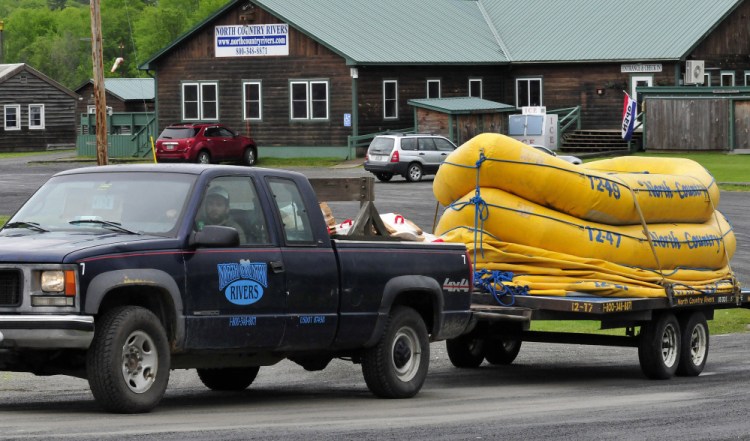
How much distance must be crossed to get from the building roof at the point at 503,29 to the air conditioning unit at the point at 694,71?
0.83 metres

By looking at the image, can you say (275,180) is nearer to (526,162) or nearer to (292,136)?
(526,162)

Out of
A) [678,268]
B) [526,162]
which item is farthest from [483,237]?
[678,268]

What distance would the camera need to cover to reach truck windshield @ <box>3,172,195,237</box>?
34.7ft

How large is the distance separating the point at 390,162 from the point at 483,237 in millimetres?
32310

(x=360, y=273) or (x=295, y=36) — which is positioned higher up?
(x=295, y=36)

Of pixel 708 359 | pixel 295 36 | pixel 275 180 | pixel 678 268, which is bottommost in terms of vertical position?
pixel 708 359

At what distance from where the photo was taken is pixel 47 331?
9.55 meters

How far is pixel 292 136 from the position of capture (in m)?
59.8

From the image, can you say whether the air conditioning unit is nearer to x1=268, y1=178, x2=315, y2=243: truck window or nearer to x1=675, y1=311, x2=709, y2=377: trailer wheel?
x1=675, y1=311, x2=709, y2=377: trailer wheel

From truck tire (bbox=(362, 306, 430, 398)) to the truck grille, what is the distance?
331 cm

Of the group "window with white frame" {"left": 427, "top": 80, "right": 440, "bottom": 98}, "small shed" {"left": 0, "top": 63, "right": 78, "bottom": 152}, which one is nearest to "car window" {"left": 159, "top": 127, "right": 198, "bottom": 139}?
"window with white frame" {"left": 427, "top": 80, "right": 440, "bottom": 98}

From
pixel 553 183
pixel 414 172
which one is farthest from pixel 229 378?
pixel 414 172

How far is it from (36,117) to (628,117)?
34.8 m

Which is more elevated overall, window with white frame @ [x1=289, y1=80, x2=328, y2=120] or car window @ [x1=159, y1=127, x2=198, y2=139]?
window with white frame @ [x1=289, y1=80, x2=328, y2=120]
